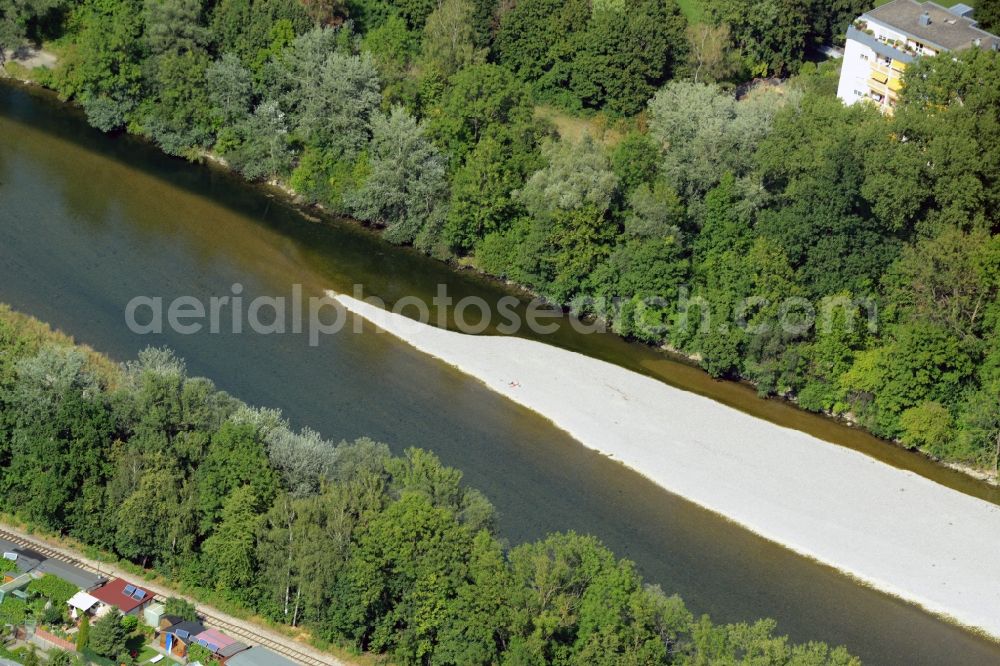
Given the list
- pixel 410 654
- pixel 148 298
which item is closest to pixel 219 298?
pixel 148 298

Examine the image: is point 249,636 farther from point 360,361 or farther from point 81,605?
point 360,361

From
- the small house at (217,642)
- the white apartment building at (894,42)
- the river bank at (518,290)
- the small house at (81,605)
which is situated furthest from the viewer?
the white apartment building at (894,42)

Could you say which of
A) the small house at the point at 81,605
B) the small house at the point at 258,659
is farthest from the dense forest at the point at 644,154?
the small house at the point at 81,605

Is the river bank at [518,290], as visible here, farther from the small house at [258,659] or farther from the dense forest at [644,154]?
the small house at [258,659]

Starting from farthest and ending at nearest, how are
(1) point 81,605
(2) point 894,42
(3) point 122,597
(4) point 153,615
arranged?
(2) point 894,42
(3) point 122,597
(4) point 153,615
(1) point 81,605

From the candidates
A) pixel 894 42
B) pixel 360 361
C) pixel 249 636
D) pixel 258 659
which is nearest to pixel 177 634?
pixel 249 636

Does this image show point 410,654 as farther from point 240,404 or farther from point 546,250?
point 546,250

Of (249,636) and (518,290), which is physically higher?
(518,290)
